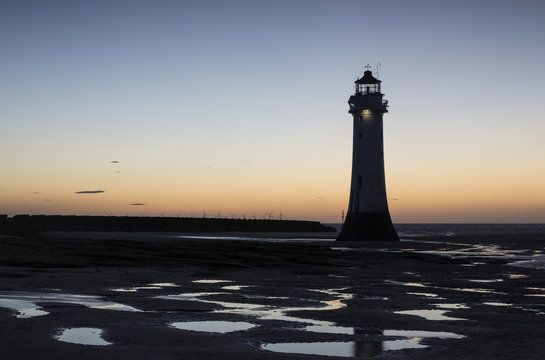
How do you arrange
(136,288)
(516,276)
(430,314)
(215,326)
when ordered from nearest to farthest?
(215,326), (430,314), (136,288), (516,276)

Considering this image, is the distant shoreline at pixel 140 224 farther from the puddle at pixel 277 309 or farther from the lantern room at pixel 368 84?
the puddle at pixel 277 309

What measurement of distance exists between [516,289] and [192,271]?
10116mm

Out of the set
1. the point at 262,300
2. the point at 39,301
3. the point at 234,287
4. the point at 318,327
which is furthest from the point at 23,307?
the point at 234,287

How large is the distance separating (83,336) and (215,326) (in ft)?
7.45

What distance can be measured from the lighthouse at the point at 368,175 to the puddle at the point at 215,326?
37311 millimetres

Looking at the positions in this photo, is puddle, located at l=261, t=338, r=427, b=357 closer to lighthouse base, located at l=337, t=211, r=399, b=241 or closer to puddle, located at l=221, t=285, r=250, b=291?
puddle, located at l=221, t=285, r=250, b=291

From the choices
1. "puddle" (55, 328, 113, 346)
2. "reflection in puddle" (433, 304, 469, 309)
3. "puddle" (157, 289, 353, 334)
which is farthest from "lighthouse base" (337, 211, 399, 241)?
"puddle" (55, 328, 113, 346)

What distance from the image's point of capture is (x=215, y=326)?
432 inches

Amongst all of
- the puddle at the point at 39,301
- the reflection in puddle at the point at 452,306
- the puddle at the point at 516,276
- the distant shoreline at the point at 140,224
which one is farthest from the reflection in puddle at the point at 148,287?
the distant shoreline at the point at 140,224

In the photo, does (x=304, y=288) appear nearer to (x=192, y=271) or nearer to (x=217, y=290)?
(x=217, y=290)

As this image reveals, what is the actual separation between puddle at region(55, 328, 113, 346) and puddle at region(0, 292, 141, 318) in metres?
1.58

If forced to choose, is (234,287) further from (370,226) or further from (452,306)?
(370,226)

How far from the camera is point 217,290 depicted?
16.5 meters

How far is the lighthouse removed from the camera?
4784cm
